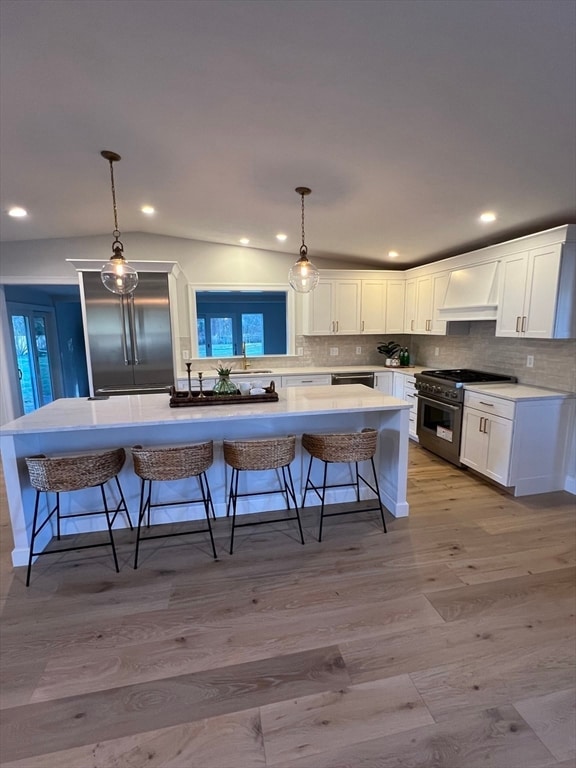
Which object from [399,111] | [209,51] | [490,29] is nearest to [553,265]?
[399,111]

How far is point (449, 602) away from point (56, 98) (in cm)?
354

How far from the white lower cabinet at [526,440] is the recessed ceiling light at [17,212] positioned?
4875 millimetres

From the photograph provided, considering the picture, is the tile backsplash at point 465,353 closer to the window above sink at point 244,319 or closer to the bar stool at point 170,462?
the window above sink at point 244,319

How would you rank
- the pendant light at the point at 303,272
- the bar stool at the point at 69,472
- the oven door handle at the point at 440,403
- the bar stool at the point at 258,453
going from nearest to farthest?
the bar stool at the point at 69,472 → the bar stool at the point at 258,453 → the pendant light at the point at 303,272 → the oven door handle at the point at 440,403

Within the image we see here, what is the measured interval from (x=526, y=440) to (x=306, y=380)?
2.62 meters

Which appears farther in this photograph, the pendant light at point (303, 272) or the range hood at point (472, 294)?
the range hood at point (472, 294)

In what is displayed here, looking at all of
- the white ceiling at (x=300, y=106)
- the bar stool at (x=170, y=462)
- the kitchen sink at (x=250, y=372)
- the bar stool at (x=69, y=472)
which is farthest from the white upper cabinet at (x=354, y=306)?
the bar stool at (x=69, y=472)

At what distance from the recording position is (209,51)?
65.1 inches

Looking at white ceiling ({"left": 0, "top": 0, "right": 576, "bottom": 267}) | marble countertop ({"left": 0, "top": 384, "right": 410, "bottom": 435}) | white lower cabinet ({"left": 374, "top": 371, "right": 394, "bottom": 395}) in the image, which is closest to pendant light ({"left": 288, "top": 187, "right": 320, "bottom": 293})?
white ceiling ({"left": 0, "top": 0, "right": 576, "bottom": 267})

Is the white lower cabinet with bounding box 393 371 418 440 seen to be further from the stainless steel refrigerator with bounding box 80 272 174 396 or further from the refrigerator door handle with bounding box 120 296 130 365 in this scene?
the refrigerator door handle with bounding box 120 296 130 365

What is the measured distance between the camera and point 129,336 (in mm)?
4480

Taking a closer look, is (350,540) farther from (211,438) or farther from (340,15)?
(340,15)

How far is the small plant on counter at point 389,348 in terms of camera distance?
18.8 feet

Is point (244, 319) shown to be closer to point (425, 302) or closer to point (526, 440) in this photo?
point (425, 302)
